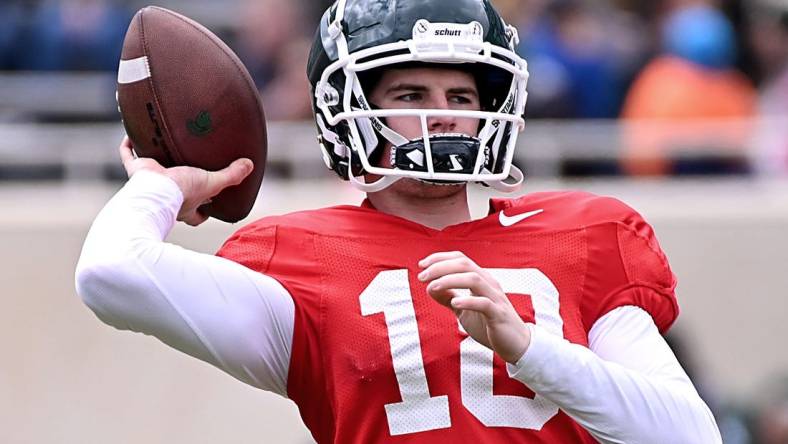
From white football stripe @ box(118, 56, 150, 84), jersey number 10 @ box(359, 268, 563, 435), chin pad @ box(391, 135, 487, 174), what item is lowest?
jersey number 10 @ box(359, 268, 563, 435)

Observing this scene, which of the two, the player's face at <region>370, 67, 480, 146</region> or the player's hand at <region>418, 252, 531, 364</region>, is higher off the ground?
the player's face at <region>370, 67, 480, 146</region>

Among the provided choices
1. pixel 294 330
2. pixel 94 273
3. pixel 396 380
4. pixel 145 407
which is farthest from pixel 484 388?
pixel 145 407

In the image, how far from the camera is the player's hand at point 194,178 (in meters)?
2.66

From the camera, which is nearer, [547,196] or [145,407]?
[547,196]

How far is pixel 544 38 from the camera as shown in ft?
22.9

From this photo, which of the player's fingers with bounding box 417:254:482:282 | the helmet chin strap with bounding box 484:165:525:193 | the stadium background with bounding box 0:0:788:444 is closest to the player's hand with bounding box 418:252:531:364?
the player's fingers with bounding box 417:254:482:282

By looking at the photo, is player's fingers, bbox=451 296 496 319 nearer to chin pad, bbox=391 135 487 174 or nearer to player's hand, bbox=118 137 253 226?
chin pad, bbox=391 135 487 174

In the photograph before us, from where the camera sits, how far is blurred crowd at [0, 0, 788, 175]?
6.62 m

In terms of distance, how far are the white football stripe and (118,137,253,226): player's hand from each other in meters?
0.13


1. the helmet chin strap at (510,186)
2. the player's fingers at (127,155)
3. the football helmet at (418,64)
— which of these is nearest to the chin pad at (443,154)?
the football helmet at (418,64)

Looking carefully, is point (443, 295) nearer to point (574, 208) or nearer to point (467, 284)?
point (467, 284)

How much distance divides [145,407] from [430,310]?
393cm

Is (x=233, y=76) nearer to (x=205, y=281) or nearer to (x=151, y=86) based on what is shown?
(x=151, y=86)

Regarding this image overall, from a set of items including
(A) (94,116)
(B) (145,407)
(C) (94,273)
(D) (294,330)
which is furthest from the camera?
(A) (94,116)
